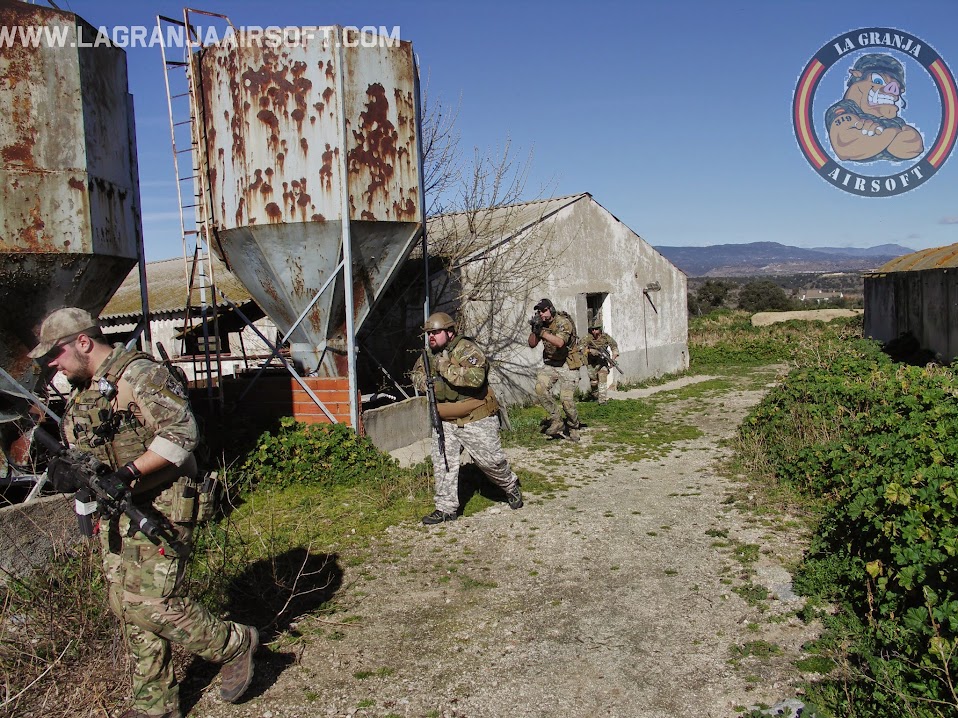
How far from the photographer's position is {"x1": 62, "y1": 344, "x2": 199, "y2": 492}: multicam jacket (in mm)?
3162

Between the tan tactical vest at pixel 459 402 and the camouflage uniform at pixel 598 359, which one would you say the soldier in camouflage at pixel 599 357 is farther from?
the tan tactical vest at pixel 459 402

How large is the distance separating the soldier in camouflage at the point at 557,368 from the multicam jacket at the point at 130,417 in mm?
6095

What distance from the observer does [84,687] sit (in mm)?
3350

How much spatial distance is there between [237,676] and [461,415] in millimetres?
2950

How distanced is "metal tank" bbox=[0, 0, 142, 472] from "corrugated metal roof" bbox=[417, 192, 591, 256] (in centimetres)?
619

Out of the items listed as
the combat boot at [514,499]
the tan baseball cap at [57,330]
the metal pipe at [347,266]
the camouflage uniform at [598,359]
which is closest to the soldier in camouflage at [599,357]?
the camouflage uniform at [598,359]

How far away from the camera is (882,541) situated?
156 inches

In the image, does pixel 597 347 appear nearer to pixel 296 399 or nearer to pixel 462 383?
pixel 296 399

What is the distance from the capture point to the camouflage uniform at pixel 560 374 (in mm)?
9094

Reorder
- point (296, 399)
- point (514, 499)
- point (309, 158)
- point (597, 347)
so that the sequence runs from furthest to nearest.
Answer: point (597, 347) → point (296, 399) → point (309, 158) → point (514, 499)

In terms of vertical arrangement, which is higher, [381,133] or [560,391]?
[381,133]

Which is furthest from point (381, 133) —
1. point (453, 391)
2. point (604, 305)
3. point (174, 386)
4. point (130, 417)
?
point (604, 305)

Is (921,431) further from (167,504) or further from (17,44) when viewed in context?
(17,44)

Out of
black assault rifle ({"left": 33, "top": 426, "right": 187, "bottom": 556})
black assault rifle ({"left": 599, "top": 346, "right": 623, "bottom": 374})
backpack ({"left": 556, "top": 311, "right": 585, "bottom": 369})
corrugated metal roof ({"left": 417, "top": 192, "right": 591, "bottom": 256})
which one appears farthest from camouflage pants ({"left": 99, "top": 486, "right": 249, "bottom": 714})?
black assault rifle ({"left": 599, "top": 346, "right": 623, "bottom": 374})
